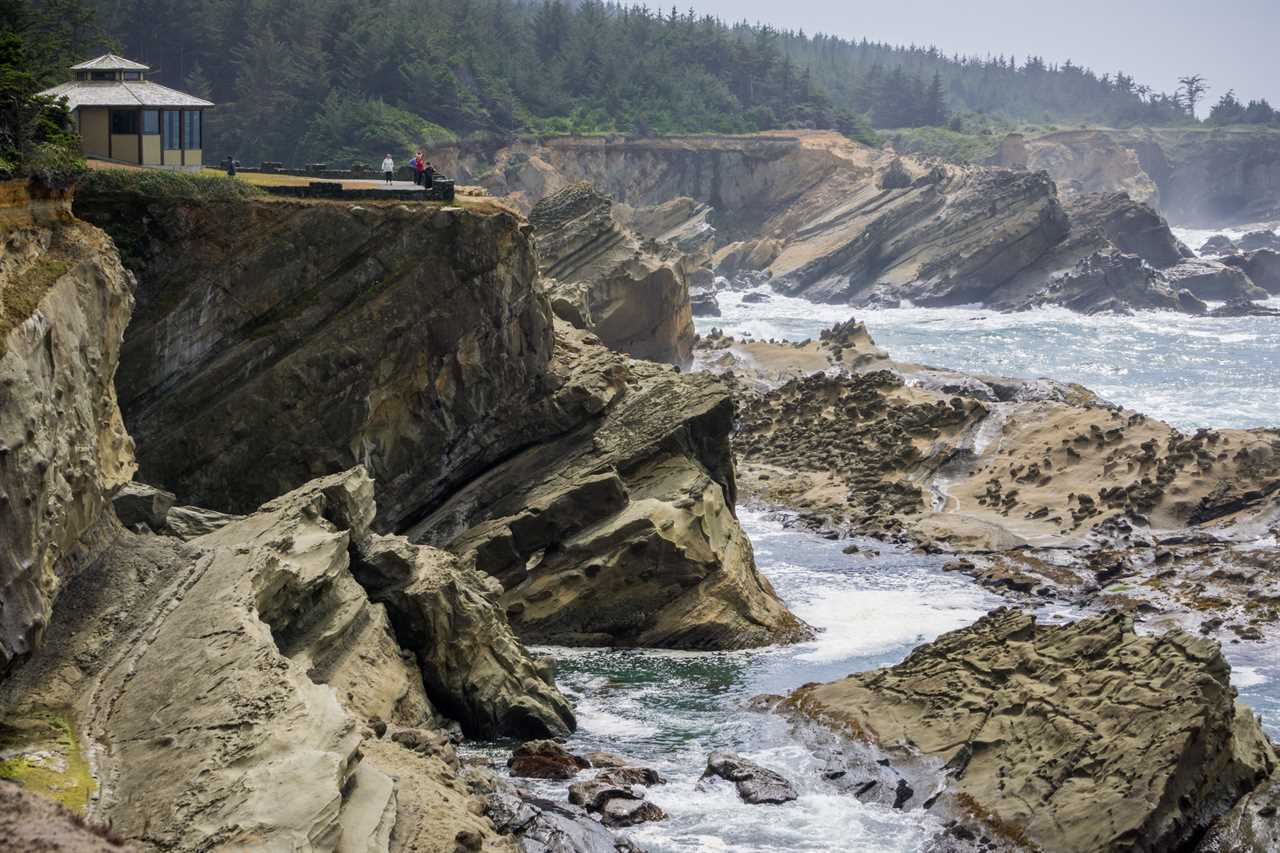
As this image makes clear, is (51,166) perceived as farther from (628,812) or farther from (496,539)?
(628,812)

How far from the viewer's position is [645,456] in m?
43.4

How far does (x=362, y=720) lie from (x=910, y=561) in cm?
2549

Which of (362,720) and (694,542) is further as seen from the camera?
(694,542)

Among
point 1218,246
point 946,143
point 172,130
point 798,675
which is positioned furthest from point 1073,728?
point 946,143

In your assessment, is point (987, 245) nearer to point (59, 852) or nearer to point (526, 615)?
point (526, 615)

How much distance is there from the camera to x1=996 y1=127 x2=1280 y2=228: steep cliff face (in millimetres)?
178125

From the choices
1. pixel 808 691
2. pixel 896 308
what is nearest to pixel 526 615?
pixel 808 691

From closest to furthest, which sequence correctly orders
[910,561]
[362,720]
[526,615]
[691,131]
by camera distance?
[362,720], [526,615], [910,561], [691,131]

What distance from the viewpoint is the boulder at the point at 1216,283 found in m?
118

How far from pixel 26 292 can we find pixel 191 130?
23.0 m

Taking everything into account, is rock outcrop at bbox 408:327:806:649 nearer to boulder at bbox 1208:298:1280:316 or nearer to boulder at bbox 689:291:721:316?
boulder at bbox 689:291:721:316

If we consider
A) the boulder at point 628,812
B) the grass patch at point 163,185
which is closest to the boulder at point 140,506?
the boulder at point 628,812

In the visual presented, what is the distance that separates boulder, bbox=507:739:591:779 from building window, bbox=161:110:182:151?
2391 cm

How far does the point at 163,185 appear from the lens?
41.9 m
